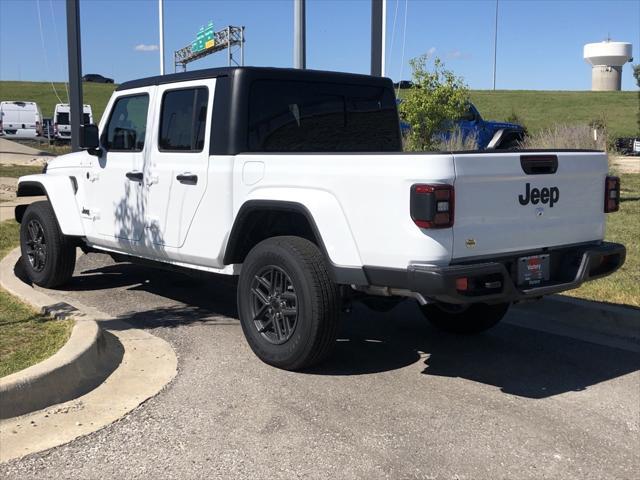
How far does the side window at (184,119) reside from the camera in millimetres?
5359

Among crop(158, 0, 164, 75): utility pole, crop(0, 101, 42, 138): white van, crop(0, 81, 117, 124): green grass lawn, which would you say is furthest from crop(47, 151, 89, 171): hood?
crop(0, 81, 117, 124): green grass lawn

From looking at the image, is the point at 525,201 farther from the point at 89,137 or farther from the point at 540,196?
the point at 89,137

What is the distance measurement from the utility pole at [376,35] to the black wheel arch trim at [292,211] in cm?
628

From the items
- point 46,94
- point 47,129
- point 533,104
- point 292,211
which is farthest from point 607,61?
point 292,211

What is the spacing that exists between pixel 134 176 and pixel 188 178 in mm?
800

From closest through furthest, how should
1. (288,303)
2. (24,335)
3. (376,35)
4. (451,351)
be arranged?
(288,303), (24,335), (451,351), (376,35)

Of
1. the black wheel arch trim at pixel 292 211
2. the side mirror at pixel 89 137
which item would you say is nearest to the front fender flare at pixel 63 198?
the side mirror at pixel 89 137

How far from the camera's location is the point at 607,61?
4643 inches

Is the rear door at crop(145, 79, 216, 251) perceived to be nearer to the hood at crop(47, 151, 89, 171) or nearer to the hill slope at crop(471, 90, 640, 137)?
the hood at crop(47, 151, 89, 171)

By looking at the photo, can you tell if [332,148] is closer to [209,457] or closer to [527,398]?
[527,398]

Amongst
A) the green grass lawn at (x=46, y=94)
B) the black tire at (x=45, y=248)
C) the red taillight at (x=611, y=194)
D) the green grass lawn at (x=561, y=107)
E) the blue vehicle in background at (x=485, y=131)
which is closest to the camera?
the red taillight at (x=611, y=194)

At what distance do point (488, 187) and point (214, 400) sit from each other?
6.80ft

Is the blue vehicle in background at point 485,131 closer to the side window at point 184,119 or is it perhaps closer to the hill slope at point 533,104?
the side window at point 184,119

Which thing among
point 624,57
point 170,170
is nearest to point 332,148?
point 170,170
